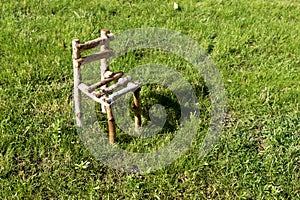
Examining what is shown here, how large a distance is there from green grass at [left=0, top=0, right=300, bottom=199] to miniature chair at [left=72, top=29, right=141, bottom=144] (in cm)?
31

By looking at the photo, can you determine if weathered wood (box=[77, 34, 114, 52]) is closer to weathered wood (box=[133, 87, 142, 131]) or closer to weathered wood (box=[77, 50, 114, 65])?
weathered wood (box=[77, 50, 114, 65])

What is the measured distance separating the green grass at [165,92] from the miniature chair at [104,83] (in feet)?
1.01

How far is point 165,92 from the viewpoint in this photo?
13.6ft

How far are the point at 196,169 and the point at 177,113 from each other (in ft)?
2.14

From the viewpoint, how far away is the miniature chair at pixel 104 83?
10.5 feet

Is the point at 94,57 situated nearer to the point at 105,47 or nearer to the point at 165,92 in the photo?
the point at 105,47

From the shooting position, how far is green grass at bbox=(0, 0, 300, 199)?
132 inches

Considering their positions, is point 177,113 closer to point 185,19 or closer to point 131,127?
point 131,127

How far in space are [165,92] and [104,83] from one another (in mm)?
952

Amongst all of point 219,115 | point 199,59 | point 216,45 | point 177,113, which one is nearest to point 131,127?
point 177,113

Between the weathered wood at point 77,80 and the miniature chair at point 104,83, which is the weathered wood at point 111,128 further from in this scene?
the weathered wood at point 77,80

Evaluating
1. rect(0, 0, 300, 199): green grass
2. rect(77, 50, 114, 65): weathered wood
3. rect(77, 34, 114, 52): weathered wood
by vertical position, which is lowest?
rect(0, 0, 300, 199): green grass

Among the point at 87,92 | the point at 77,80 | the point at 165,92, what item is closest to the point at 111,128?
the point at 87,92

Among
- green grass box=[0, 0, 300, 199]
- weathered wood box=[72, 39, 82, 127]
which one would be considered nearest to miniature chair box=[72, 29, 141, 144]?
weathered wood box=[72, 39, 82, 127]
